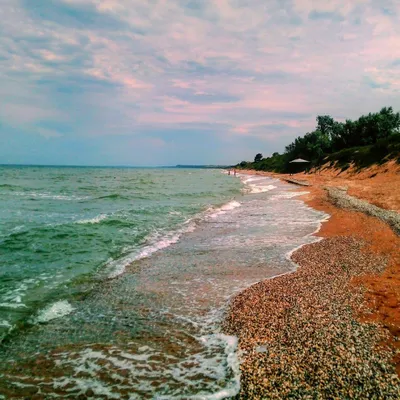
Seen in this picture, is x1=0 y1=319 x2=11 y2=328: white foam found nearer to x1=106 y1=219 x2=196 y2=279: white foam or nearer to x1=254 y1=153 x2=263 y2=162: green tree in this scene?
x1=106 y1=219 x2=196 y2=279: white foam

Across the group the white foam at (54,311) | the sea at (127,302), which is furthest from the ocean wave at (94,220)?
the white foam at (54,311)

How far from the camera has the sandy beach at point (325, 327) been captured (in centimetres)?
475

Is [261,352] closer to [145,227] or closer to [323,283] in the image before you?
[323,283]

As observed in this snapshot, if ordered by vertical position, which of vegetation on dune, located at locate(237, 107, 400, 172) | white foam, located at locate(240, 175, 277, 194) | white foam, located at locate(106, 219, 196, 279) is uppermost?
vegetation on dune, located at locate(237, 107, 400, 172)

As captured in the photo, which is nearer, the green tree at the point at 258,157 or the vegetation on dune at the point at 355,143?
the vegetation on dune at the point at 355,143

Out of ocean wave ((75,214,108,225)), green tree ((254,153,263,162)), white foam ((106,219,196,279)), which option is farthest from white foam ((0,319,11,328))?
green tree ((254,153,263,162))

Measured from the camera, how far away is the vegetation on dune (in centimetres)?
4794

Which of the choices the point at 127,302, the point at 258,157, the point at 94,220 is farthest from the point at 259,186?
the point at 258,157

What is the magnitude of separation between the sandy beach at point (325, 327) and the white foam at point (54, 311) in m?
4.36

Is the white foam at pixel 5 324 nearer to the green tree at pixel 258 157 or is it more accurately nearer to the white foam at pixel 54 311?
the white foam at pixel 54 311

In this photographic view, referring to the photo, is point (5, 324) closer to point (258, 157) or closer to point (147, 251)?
point (147, 251)

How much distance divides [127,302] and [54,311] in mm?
1891

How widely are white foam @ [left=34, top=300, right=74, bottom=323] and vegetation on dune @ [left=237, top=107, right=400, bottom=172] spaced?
45.7 meters

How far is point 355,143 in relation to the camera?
232 ft
